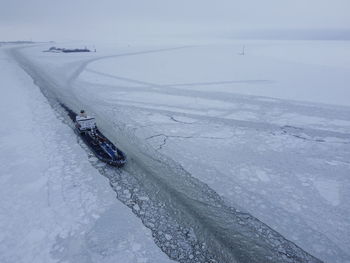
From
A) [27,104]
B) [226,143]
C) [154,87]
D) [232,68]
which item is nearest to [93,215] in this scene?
[226,143]

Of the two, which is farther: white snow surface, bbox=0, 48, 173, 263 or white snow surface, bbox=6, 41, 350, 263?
white snow surface, bbox=6, 41, 350, 263

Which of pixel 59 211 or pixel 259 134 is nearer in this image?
pixel 59 211

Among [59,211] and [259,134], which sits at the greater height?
[59,211]

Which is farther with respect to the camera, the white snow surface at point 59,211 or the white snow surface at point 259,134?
the white snow surface at point 259,134

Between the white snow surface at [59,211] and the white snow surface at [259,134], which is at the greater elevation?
the white snow surface at [59,211]

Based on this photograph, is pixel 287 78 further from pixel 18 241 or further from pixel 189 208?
pixel 18 241
